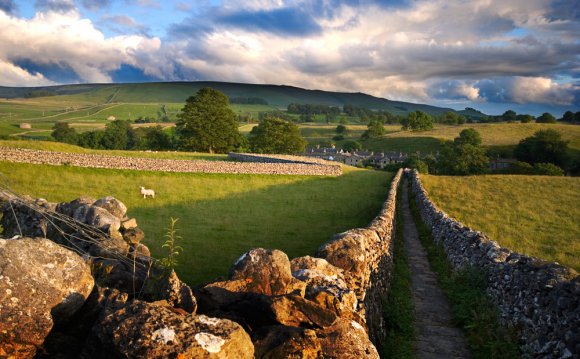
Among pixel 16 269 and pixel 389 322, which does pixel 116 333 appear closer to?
pixel 16 269

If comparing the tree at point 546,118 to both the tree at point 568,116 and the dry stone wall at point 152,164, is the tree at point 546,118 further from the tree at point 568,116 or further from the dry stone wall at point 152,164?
the dry stone wall at point 152,164

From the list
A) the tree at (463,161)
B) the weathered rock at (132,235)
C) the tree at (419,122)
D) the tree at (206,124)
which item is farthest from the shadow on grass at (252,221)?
the tree at (419,122)

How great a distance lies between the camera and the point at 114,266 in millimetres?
6270

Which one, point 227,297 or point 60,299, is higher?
point 60,299

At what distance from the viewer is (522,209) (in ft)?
97.3

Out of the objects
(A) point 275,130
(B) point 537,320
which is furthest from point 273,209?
(A) point 275,130

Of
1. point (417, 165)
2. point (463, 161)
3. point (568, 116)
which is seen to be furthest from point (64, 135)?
point (568, 116)

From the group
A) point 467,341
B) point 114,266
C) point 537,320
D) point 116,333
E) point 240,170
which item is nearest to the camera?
point 116,333

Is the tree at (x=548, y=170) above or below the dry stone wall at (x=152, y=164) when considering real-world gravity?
below

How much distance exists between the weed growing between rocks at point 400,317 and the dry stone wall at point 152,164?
28.5 meters

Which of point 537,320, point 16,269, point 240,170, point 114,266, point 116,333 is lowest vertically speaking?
point 240,170

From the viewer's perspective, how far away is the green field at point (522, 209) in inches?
754

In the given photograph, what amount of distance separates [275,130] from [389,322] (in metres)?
89.7

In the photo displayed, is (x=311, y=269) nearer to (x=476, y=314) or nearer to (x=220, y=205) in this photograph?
(x=476, y=314)
